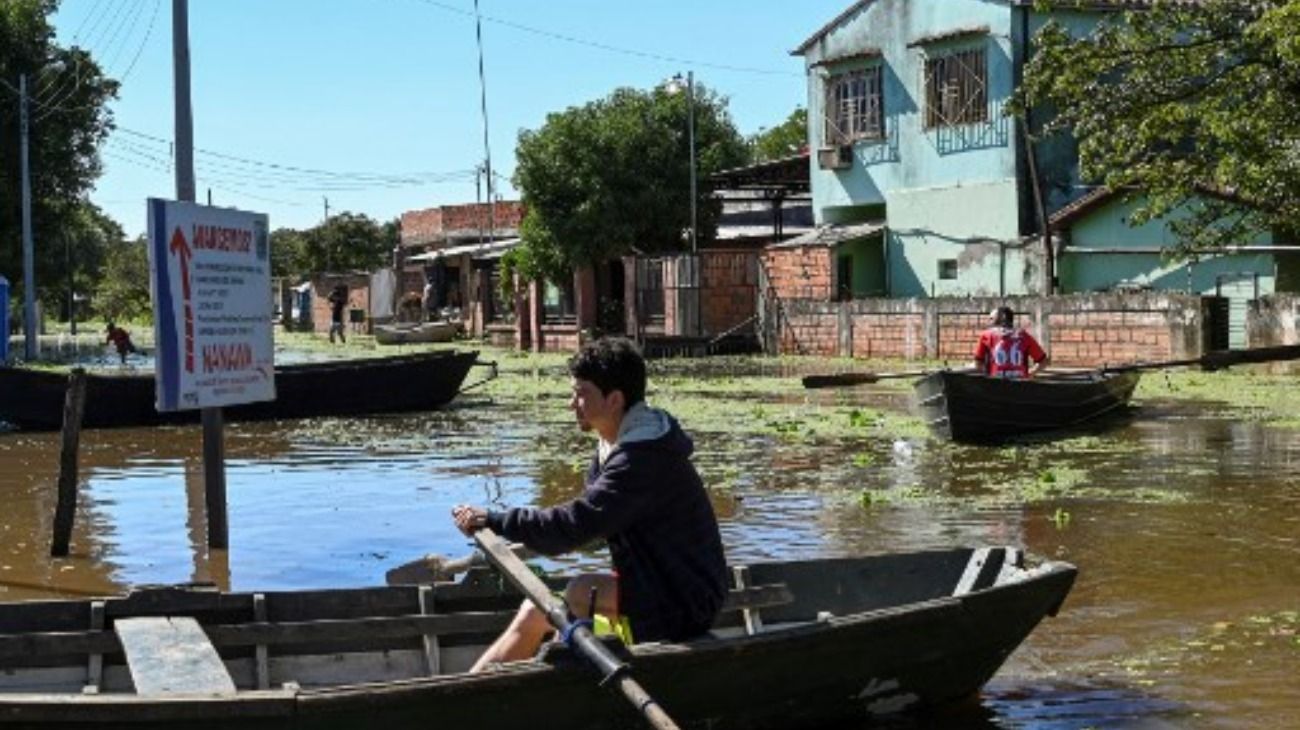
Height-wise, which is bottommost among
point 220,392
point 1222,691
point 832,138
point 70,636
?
point 1222,691

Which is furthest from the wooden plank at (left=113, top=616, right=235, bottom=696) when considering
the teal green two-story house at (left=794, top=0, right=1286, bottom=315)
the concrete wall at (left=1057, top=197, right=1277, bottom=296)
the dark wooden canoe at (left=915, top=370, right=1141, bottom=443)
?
the teal green two-story house at (left=794, top=0, right=1286, bottom=315)

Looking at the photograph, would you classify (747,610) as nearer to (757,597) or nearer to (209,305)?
(757,597)

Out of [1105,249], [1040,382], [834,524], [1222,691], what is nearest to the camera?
[1222,691]

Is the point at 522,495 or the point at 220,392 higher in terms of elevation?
the point at 220,392

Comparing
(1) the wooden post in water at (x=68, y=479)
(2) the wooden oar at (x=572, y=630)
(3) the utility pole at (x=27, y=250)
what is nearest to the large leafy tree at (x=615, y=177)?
(3) the utility pole at (x=27, y=250)

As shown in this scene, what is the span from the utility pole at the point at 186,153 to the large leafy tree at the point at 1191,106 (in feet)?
37.7

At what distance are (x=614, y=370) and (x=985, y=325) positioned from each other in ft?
92.4

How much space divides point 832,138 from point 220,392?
32.5 meters

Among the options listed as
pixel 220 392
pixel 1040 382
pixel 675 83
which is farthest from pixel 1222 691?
pixel 675 83

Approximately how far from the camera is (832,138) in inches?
1676

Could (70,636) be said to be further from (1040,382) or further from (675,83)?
(675,83)

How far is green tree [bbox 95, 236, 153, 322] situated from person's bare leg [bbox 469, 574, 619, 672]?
82050 millimetres

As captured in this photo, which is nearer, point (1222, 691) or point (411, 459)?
point (1222, 691)

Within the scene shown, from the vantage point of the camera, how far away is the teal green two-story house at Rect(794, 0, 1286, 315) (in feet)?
115
